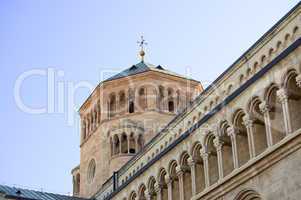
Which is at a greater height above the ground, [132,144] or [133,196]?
[132,144]

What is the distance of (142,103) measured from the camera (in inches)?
1593

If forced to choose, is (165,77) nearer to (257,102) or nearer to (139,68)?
(139,68)

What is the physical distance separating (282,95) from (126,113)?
20.4m

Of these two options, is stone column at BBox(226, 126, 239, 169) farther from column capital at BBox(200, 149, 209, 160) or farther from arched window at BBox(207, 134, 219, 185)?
column capital at BBox(200, 149, 209, 160)

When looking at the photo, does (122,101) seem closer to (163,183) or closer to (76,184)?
(76,184)

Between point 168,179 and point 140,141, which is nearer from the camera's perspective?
point 168,179

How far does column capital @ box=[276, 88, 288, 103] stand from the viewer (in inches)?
818

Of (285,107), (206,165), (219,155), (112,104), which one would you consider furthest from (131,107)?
(285,107)

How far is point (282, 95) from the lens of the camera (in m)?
20.9

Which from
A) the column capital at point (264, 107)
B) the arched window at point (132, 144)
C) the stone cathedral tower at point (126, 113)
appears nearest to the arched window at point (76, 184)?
the stone cathedral tower at point (126, 113)

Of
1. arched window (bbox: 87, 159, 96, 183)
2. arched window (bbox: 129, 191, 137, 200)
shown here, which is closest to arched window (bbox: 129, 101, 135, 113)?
arched window (bbox: 87, 159, 96, 183)

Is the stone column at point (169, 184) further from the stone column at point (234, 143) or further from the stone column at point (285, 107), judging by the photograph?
the stone column at point (285, 107)

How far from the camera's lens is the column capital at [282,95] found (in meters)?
20.8

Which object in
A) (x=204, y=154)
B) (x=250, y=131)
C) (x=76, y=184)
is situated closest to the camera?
(x=250, y=131)
